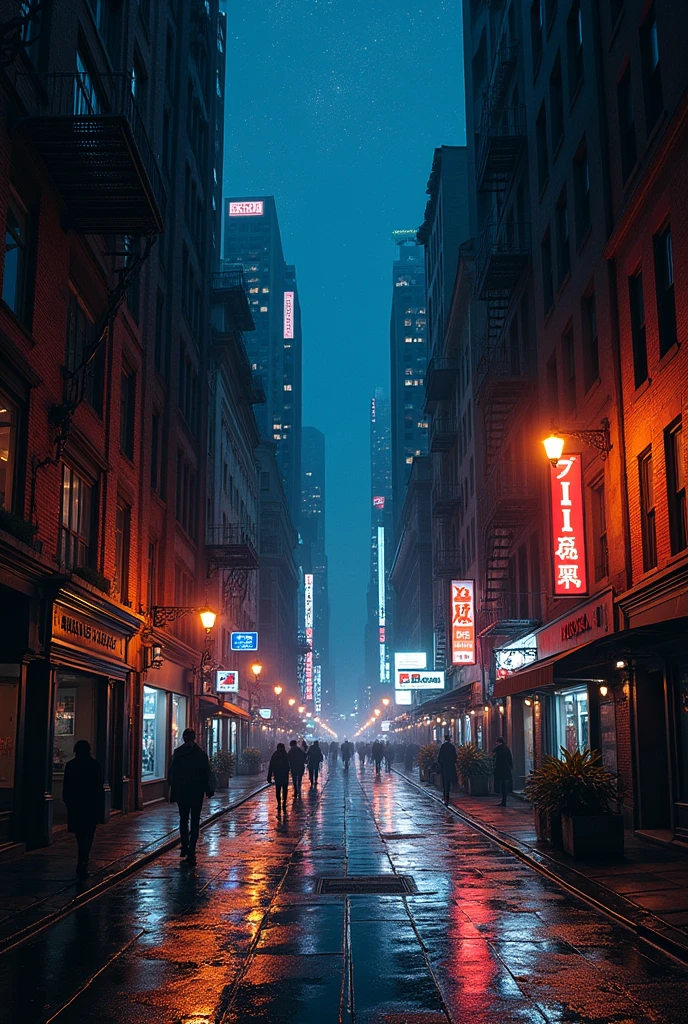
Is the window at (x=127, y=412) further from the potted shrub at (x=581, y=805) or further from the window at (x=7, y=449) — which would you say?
the potted shrub at (x=581, y=805)

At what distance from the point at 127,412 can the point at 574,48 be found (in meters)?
15.6

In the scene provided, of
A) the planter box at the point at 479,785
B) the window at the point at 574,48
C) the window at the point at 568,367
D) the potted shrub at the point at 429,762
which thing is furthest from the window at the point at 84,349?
the potted shrub at the point at 429,762

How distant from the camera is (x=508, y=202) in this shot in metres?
38.1

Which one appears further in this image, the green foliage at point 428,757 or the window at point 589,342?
the green foliage at point 428,757

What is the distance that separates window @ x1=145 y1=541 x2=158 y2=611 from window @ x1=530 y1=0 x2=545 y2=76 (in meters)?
19.3

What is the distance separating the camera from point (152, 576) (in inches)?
1358

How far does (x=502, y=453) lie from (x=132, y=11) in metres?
19.9

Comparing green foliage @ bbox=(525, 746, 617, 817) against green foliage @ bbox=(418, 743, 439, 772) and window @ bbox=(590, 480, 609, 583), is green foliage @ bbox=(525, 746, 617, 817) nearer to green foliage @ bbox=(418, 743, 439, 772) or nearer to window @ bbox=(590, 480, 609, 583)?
window @ bbox=(590, 480, 609, 583)

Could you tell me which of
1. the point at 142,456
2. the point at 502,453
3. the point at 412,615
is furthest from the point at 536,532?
the point at 412,615

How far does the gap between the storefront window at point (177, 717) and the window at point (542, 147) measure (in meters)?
20.9

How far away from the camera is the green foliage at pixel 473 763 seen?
36.1 m

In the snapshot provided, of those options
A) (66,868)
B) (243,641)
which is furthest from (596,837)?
(243,641)

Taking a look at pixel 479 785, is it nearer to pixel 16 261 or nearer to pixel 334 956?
pixel 16 261

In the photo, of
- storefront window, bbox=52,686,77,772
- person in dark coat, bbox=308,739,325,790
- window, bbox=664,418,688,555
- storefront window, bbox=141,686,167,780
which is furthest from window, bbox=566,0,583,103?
person in dark coat, bbox=308,739,325,790
